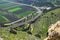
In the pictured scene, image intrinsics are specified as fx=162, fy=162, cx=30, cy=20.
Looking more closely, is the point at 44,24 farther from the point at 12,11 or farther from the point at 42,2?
the point at 42,2

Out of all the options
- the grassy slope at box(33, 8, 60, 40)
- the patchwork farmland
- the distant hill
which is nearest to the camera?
the grassy slope at box(33, 8, 60, 40)

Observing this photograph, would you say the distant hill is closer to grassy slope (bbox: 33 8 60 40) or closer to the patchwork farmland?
the patchwork farmland

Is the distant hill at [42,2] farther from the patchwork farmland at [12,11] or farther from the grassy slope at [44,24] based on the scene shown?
the grassy slope at [44,24]

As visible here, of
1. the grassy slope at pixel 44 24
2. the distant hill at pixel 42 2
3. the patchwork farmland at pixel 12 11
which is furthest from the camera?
the distant hill at pixel 42 2

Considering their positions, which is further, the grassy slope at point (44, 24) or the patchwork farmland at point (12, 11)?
the patchwork farmland at point (12, 11)

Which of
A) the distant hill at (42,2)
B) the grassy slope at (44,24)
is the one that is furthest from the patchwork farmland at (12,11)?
the grassy slope at (44,24)

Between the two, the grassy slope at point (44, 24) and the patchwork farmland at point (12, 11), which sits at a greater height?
the grassy slope at point (44, 24)

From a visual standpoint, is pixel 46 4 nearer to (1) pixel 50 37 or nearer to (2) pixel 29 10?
(2) pixel 29 10

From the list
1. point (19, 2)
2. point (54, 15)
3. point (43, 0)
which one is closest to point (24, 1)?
point (19, 2)

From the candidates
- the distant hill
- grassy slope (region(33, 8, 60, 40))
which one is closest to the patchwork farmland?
the distant hill
